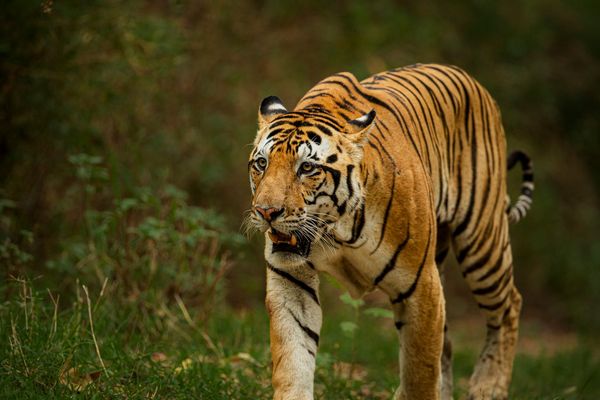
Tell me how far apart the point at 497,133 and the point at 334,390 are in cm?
175

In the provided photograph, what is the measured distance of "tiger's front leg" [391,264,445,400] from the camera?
3.96 metres

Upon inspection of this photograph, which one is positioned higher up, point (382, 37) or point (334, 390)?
point (382, 37)

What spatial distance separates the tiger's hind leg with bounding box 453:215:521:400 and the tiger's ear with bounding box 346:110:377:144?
1.39 metres

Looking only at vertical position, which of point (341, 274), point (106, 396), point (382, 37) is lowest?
point (106, 396)

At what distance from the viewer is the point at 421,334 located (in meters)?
3.98

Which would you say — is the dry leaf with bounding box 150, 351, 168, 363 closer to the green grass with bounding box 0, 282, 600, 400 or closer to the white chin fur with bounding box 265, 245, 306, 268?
the green grass with bounding box 0, 282, 600, 400

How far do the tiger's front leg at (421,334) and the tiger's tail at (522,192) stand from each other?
1727 mm

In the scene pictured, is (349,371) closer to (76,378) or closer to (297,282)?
(297,282)

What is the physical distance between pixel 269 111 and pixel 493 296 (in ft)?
6.33

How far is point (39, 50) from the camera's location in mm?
6816

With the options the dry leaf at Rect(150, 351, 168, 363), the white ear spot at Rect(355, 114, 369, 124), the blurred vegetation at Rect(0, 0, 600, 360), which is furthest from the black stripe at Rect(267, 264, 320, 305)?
the blurred vegetation at Rect(0, 0, 600, 360)

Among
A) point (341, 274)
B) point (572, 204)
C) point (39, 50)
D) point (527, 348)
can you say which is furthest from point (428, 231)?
point (572, 204)

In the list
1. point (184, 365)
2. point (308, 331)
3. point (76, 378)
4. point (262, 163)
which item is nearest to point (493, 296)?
point (308, 331)

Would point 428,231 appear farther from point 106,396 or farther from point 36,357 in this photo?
point 36,357
